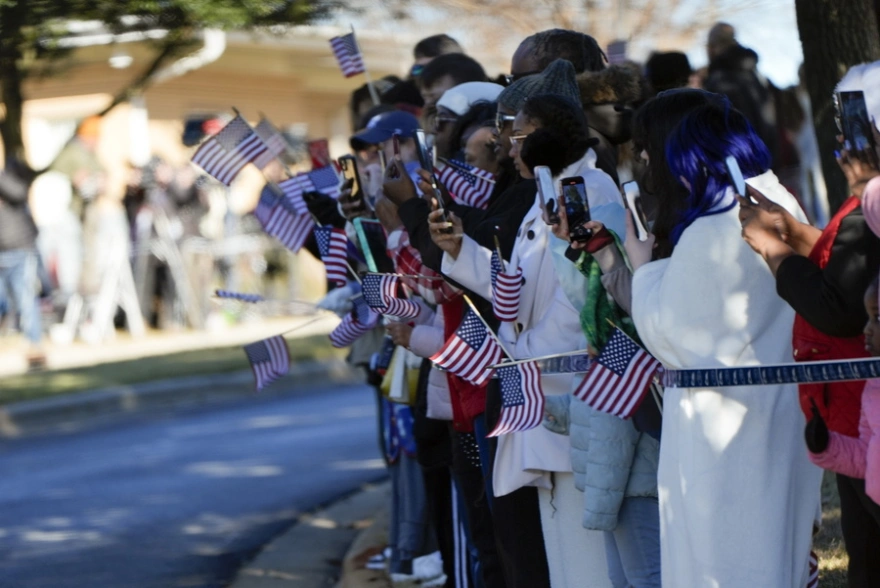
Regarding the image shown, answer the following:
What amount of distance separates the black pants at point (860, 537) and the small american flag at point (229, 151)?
4.09 meters

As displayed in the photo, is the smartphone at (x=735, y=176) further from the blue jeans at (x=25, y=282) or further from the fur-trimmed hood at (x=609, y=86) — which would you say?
the blue jeans at (x=25, y=282)

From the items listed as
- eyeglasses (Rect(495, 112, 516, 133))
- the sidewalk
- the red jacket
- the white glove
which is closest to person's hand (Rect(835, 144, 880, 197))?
the red jacket

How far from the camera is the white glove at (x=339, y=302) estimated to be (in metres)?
7.52

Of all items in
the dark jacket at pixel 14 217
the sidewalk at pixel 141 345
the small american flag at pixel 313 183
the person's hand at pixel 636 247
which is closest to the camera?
the person's hand at pixel 636 247

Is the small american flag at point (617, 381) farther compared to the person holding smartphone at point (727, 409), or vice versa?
the small american flag at point (617, 381)

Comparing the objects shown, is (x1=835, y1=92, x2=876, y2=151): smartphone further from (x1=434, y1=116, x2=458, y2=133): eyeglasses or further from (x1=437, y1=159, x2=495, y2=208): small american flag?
(x1=434, y1=116, x2=458, y2=133): eyeglasses

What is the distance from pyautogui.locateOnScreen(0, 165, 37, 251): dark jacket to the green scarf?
1377 centimetres

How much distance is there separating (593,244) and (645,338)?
0.40 m

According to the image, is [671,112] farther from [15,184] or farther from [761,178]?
[15,184]

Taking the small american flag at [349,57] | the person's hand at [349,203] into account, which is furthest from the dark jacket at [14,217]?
the person's hand at [349,203]

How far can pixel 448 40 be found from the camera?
8383 millimetres

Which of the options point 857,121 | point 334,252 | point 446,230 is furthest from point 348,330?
point 857,121

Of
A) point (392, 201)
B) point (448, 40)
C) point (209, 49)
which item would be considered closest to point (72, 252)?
point (209, 49)

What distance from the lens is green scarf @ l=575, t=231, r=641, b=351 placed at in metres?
4.64
